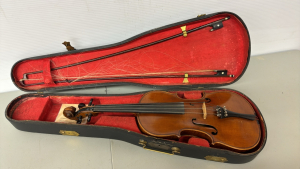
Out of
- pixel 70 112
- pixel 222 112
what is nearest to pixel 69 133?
pixel 70 112

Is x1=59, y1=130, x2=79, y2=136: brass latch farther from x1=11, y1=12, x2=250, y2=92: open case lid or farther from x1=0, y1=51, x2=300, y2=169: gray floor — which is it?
x1=11, y1=12, x2=250, y2=92: open case lid

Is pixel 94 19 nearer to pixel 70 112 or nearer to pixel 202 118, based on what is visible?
pixel 70 112

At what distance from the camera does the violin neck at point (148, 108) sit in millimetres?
1119

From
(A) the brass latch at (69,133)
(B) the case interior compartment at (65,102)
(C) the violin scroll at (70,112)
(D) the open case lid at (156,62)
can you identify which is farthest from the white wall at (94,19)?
(A) the brass latch at (69,133)

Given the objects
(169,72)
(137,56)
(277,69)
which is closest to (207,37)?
(169,72)

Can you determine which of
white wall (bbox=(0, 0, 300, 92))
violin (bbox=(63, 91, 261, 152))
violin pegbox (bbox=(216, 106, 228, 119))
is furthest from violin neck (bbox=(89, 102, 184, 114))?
white wall (bbox=(0, 0, 300, 92))

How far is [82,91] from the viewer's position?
161cm

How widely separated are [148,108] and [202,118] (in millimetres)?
433

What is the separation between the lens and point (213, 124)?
108 centimetres

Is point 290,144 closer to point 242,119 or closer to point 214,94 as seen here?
point 242,119

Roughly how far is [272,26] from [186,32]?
1.13m

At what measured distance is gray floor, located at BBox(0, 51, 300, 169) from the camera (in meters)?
1.19

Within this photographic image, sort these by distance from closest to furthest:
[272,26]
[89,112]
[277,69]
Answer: [89,112] → [272,26] → [277,69]

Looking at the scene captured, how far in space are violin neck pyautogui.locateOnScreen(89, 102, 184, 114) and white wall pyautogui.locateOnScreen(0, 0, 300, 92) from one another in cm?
74
